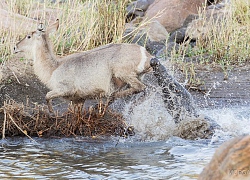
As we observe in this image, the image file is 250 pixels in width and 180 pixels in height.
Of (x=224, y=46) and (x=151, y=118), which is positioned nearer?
(x=151, y=118)

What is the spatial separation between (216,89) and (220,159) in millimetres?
6880

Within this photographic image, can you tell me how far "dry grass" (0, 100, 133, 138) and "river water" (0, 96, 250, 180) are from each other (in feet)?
0.48

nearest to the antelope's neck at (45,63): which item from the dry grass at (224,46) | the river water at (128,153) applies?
the river water at (128,153)

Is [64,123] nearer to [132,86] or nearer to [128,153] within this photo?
[132,86]

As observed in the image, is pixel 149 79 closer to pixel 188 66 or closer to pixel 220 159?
pixel 188 66

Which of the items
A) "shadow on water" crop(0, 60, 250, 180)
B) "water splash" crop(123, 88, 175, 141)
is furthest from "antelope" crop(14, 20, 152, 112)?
"shadow on water" crop(0, 60, 250, 180)

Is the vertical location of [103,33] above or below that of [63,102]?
above

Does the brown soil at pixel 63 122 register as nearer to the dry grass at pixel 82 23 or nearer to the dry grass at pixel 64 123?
the dry grass at pixel 64 123

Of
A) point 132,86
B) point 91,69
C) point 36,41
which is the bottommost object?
point 132,86

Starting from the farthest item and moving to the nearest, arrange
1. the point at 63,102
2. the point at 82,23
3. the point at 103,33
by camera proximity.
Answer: the point at 103,33 < the point at 82,23 < the point at 63,102

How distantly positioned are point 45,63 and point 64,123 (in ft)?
2.96

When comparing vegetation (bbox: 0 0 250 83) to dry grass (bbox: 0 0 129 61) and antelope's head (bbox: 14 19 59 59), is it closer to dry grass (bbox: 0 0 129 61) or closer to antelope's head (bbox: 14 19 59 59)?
dry grass (bbox: 0 0 129 61)

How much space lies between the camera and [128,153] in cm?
609

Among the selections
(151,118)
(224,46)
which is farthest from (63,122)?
(224,46)
